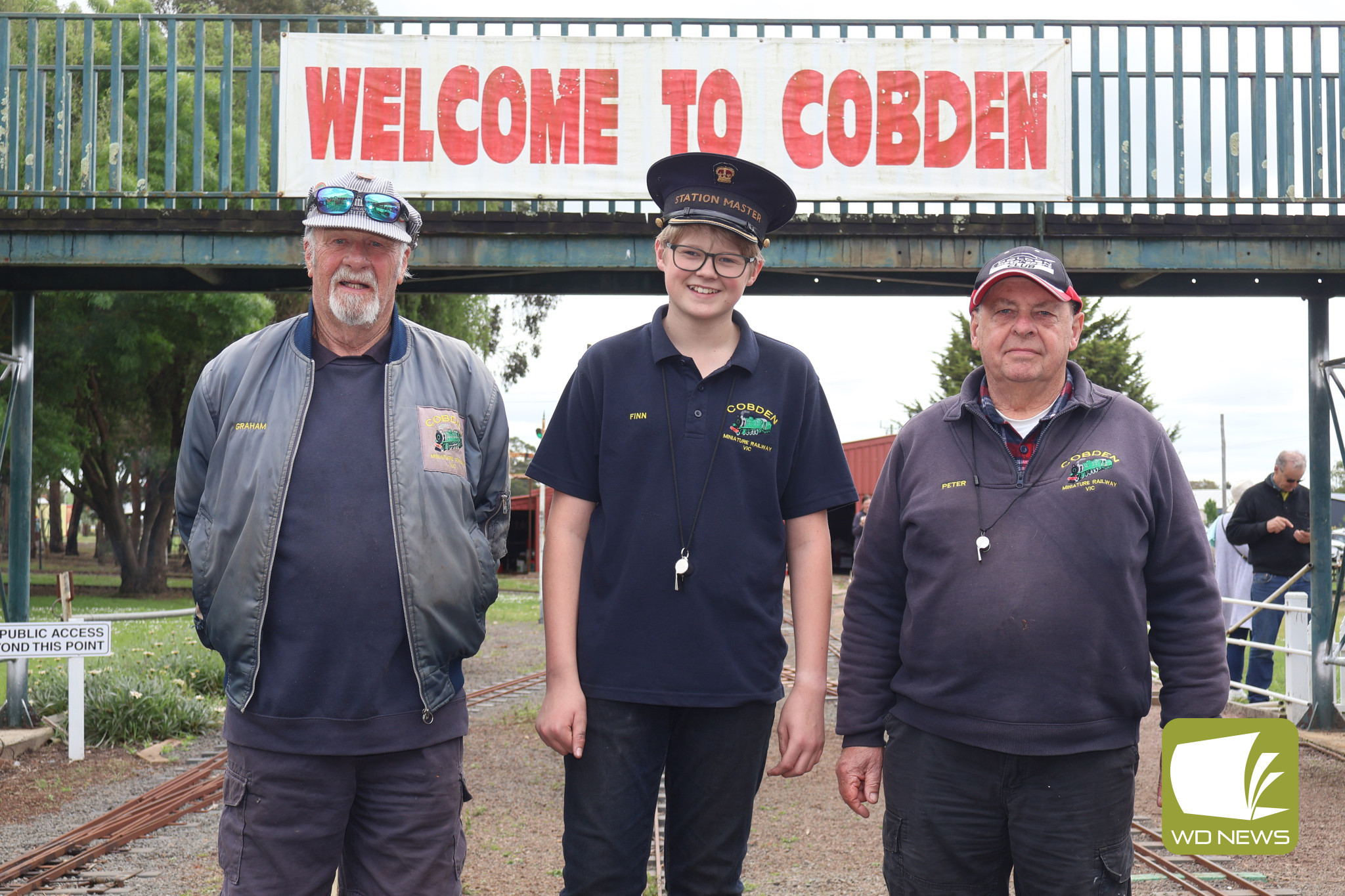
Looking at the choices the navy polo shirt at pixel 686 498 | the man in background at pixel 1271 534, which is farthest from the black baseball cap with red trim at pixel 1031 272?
the man in background at pixel 1271 534

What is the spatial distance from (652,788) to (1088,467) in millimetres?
1407

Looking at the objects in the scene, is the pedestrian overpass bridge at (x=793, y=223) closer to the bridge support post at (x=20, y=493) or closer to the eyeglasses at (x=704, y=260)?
the bridge support post at (x=20, y=493)

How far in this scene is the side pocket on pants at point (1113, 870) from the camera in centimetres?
282

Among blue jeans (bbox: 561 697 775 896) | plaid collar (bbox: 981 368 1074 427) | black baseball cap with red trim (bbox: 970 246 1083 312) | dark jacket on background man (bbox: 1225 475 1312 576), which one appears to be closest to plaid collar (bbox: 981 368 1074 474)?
plaid collar (bbox: 981 368 1074 427)

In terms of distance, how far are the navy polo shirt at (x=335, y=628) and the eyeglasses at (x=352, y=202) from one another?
623 millimetres

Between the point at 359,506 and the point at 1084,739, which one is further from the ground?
the point at 359,506

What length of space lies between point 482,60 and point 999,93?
144 inches

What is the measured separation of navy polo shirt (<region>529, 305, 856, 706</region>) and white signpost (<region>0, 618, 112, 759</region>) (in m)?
6.52

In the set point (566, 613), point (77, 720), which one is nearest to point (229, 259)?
point (77, 720)

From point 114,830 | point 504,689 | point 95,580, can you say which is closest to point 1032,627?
point 114,830

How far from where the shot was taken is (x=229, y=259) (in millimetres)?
7574

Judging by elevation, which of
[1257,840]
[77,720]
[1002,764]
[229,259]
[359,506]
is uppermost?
[229,259]

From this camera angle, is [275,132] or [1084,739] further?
[275,132]

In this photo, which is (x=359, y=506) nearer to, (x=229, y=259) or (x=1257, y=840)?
(x=1257, y=840)
